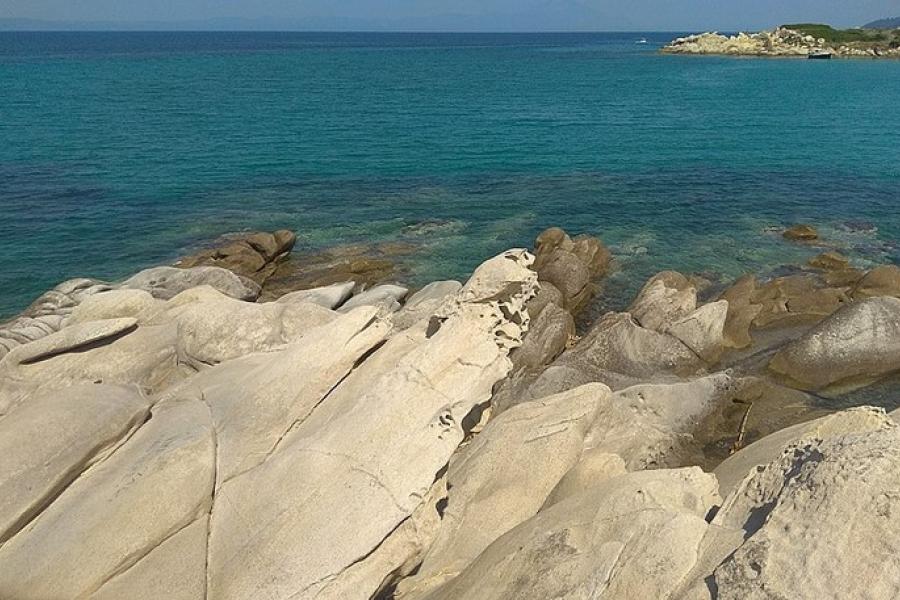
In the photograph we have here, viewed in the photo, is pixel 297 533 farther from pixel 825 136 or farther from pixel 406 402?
pixel 825 136

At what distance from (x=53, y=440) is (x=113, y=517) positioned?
1.98 metres

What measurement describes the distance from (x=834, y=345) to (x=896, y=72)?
4584 inches

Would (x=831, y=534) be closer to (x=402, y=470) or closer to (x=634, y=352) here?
(x=402, y=470)

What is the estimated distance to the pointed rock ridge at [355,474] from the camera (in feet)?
28.2

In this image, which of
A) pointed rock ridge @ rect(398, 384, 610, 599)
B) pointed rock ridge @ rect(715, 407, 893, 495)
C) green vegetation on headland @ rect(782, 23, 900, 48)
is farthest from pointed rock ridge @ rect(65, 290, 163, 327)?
green vegetation on headland @ rect(782, 23, 900, 48)

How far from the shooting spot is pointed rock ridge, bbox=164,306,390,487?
34.5 feet

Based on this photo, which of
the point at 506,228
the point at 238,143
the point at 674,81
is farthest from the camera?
the point at 674,81

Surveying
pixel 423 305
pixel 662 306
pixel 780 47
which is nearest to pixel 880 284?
pixel 662 306

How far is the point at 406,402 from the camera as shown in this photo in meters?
10.0

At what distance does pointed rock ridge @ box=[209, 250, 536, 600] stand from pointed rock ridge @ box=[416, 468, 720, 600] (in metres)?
1.41

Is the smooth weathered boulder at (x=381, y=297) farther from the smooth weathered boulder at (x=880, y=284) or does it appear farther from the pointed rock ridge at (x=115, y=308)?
the smooth weathered boulder at (x=880, y=284)

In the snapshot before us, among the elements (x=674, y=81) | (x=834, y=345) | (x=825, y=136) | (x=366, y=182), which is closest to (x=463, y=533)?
(x=834, y=345)

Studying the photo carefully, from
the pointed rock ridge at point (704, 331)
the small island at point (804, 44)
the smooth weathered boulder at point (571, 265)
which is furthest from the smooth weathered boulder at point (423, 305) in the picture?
the small island at point (804, 44)

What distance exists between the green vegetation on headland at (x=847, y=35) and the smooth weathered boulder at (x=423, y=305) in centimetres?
16019
